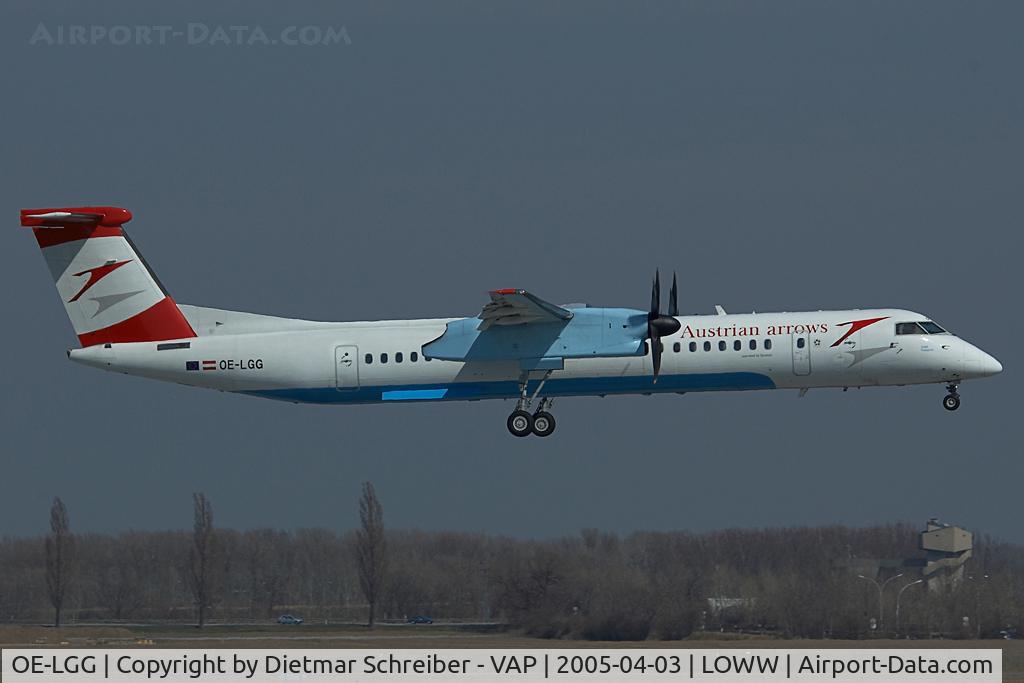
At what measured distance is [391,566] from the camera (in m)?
90.2

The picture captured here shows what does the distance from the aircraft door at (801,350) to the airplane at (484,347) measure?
0.12ft

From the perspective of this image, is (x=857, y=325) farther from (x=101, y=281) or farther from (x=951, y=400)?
(x=101, y=281)

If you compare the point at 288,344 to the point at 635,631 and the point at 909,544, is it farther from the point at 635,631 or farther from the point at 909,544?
the point at 909,544

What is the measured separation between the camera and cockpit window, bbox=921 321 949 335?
45812 millimetres

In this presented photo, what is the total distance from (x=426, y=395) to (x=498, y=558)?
127ft

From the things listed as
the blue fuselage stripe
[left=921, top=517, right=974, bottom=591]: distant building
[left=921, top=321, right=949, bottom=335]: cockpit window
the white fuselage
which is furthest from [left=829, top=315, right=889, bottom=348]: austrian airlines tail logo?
[left=921, top=517, right=974, bottom=591]: distant building

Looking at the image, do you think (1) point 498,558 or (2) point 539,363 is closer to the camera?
(2) point 539,363

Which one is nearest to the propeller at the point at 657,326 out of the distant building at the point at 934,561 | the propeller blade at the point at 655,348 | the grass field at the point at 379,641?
the propeller blade at the point at 655,348

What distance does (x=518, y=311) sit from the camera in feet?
145

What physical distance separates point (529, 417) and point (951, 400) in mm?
11203

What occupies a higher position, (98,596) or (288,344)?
(288,344)

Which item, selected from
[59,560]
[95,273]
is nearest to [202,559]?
[59,560]
